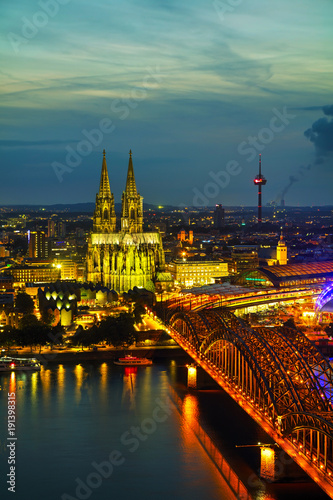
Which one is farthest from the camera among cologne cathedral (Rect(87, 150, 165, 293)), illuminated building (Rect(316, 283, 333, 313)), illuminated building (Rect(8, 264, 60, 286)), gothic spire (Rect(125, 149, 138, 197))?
illuminated building (Rect(8, 264, 60, 286))

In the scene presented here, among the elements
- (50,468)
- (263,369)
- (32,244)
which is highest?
(32,244)

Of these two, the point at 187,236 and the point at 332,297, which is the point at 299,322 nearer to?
the point at 332,297

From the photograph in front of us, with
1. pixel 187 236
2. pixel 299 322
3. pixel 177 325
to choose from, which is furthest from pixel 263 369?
pixel 187 236

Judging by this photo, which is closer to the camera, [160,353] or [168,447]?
[168,447]

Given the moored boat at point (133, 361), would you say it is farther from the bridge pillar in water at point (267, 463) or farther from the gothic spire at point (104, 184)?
the gothic spire at point (104, 184)

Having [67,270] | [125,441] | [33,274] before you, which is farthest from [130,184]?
[125,441]

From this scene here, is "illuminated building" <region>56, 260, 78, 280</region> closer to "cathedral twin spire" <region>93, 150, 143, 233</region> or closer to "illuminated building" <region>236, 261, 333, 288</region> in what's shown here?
"cathedral twin spire" <region>93, 150, 143, 233</region>

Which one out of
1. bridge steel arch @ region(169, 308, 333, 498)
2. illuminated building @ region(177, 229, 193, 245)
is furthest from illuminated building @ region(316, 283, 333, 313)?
illuminated building @ region(177, 229, 193, 245)
